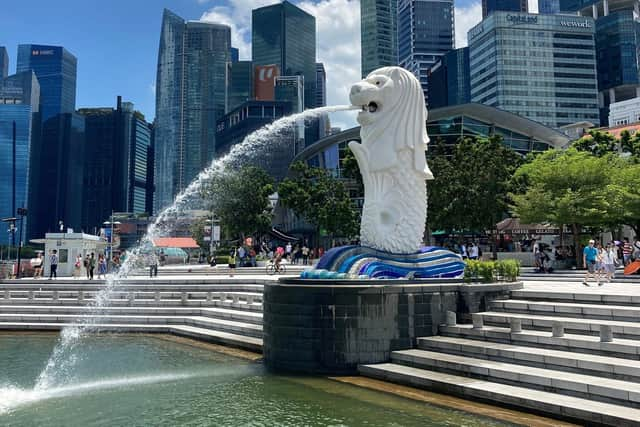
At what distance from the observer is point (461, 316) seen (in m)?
12.1

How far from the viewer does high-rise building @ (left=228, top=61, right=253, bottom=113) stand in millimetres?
193750

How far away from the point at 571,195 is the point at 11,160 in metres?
143

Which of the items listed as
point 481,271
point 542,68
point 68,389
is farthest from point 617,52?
point 68,389

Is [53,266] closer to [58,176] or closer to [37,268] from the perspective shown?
[37,268]

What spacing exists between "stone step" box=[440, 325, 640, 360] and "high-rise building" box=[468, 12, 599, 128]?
105462 millimetres

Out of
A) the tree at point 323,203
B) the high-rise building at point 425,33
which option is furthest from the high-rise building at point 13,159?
the high-rise building at point 425,33

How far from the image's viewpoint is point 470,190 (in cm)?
3078

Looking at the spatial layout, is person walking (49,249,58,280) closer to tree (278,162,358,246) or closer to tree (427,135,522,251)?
tree (278,162,358,246)

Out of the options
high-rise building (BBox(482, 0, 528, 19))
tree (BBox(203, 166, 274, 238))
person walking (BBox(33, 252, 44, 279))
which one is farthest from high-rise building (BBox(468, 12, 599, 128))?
person walking (BBox(33, 252, 44, 279))

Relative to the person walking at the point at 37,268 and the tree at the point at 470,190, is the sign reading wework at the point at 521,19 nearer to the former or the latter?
the tree at the point at 470,190

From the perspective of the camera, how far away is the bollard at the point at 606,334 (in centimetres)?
917

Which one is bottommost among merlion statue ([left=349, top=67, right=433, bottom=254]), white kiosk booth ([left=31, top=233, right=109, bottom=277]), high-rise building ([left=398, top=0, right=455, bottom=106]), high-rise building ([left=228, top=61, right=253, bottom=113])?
white kiosk booth ([left=31, top=233, right=109, bottom=277])

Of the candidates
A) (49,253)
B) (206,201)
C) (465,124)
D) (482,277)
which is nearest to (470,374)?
(482,277)

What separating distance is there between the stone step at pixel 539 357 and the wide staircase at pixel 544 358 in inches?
0.6
